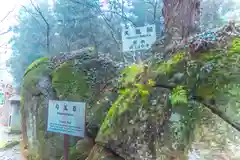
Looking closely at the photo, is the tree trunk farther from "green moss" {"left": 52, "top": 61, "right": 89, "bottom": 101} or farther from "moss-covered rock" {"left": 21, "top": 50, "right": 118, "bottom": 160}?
"green moss" {"left": 52, "top": 61, "right": 89, "bottom": 101}

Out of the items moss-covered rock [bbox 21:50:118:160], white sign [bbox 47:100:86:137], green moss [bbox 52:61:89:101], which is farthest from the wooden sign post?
green moss [bbox 52:61:89:101]

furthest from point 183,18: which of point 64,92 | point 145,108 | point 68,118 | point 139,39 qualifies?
point 64,92

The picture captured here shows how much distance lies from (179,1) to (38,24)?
3.54m

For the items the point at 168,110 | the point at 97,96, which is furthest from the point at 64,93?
the point at 168,110

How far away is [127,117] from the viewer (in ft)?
5.85

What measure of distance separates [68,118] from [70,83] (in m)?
1.05

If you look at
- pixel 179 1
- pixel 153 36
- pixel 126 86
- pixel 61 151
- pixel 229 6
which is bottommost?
pixel 61 151

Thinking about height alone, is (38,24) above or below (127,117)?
above

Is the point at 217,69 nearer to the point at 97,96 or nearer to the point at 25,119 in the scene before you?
the point at 97,96

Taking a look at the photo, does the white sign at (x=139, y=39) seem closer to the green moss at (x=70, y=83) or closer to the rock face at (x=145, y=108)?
the rock face at (x=145, y=108)

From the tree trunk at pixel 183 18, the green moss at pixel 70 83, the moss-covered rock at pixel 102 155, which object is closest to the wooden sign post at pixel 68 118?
the moss-covered rock at pixel 102 155

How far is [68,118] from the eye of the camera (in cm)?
198

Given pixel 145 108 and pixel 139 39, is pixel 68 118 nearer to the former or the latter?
pixel 145 108

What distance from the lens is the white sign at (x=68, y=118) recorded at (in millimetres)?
1919
